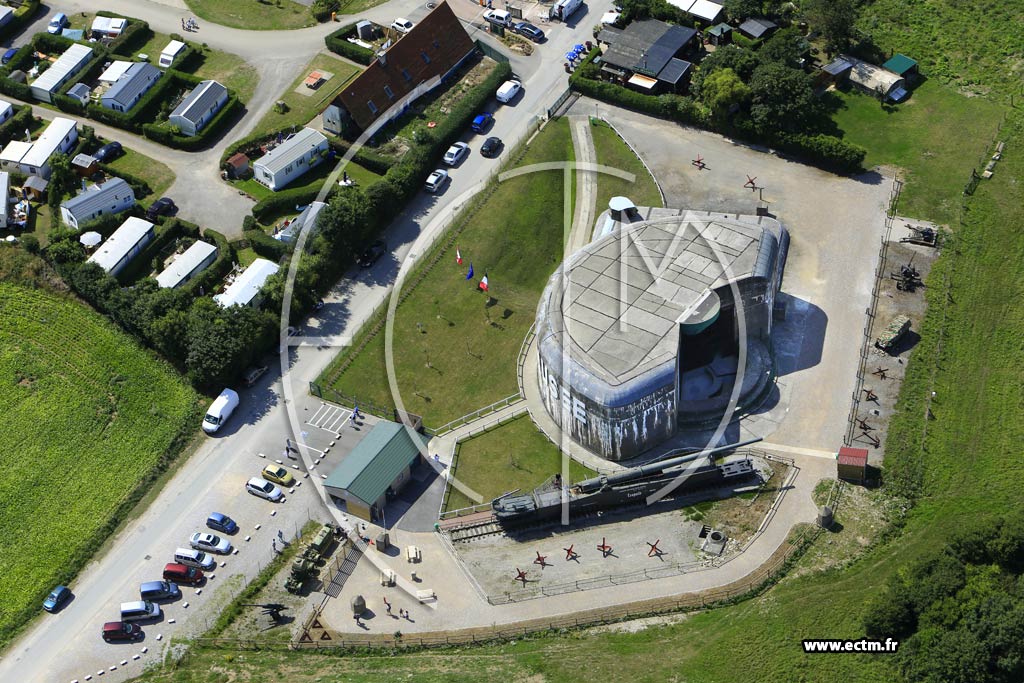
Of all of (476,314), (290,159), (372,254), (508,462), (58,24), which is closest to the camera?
(508,462)

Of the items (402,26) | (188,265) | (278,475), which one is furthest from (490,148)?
(278,475)

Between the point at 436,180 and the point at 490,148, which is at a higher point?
the point at 436,180

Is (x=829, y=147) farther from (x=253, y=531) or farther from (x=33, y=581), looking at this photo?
(x=33, y=581)

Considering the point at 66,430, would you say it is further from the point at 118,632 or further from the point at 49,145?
the point at 49,145

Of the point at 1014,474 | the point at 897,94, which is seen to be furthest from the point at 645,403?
the point at 897,94

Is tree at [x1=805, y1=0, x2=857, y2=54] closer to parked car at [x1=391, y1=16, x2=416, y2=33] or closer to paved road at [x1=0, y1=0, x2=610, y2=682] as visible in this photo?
paved road at [x1=0, y1=0, x2=610, y2=682]

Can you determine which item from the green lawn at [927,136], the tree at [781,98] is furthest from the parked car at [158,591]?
the green lawn at [927,136]
